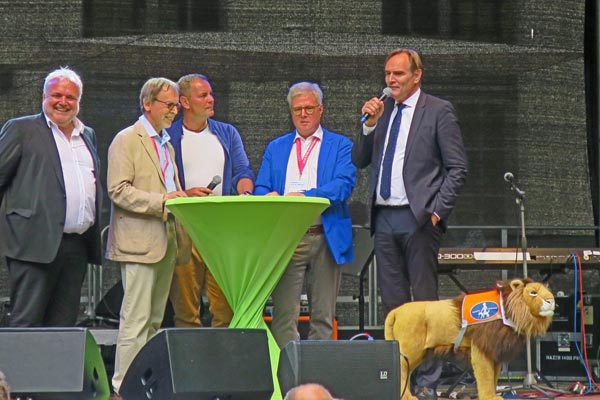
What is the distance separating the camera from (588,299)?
23.0 feet

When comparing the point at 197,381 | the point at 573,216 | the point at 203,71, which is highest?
the point at 203,71

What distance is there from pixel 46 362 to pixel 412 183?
197 cm

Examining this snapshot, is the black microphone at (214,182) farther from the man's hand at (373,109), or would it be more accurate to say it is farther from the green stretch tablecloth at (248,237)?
the man's hand at (373,109)

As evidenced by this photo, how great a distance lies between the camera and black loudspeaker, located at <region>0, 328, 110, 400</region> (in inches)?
154

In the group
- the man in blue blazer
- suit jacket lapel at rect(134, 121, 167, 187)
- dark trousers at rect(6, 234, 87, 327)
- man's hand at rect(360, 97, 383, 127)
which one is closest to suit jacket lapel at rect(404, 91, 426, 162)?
man's hand at rect(360, 97, 383, 127)

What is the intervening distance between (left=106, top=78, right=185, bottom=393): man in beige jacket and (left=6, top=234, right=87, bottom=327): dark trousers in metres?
0.19

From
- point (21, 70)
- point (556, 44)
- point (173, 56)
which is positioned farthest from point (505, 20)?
point (21, 70)

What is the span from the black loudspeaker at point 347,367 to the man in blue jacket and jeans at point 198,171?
1.54m

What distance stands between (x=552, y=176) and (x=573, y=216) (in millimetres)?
297

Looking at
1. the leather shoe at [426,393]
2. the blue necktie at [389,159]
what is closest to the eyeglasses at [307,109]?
the blue necktie at [389,159]

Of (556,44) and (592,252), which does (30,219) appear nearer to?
(592,252)

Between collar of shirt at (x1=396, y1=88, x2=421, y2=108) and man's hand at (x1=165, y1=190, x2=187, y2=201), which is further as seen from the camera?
collar of shirt at (x1=396, y1=88, x2=421, y2=108)

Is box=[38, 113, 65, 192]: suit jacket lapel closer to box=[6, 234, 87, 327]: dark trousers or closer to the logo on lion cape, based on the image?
box=[6, 234, 87, 327]: dark trousers

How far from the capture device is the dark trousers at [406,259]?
521 cm
